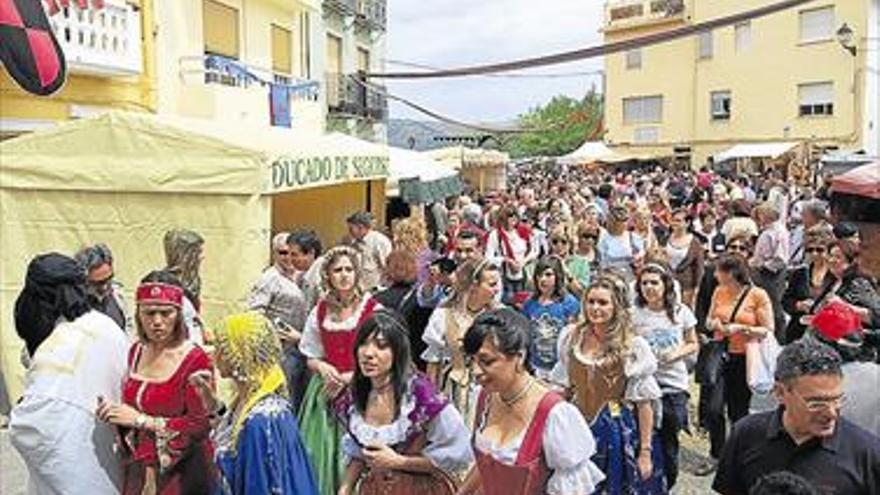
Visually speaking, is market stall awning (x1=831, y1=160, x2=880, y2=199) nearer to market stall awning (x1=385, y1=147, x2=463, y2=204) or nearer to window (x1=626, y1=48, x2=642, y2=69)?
market stall awning (x1=385, y1=147, x2=463, y2=204)

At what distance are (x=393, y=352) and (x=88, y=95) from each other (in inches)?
362

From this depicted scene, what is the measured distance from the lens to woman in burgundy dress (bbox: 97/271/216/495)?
364cm

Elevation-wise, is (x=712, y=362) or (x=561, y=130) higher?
(x=561, y=130)

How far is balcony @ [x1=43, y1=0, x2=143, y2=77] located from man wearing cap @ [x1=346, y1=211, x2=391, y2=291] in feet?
13.0

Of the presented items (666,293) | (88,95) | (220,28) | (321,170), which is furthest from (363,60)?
(666,293)

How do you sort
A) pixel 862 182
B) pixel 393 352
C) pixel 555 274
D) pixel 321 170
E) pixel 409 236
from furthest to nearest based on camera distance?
pixel 321 170 → pixel 409 236 → pixel 555 274 → pixel 393 352 → pixel 862 182

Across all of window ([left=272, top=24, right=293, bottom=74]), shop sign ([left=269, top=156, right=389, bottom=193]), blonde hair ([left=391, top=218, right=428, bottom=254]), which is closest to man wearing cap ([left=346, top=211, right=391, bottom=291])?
shop sign ([left=269, top=156, right=389, bottom=193])

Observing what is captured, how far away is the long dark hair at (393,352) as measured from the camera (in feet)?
12.5

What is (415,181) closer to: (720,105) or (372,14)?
(372,14)

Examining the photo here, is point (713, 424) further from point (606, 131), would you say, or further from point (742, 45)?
point (606, 131)

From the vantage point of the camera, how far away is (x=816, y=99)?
131 ft

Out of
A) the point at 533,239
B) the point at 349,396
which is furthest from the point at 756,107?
the point at 349,396

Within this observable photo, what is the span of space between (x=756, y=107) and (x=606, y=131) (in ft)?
31.3

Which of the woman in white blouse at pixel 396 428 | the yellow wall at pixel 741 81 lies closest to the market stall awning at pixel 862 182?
the woman in white blouse at pixel 396 428
